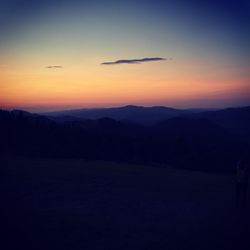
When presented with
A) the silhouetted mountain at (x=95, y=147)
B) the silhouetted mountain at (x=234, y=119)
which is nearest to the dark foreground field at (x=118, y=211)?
the silhouetted mountain at (x=95, y=147)

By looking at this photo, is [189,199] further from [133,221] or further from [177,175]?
[177,175]

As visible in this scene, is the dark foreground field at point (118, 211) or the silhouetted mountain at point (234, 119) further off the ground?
the silhouetted mountain at point (234, 119)

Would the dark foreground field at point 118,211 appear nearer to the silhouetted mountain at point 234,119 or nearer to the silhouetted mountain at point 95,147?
the silhouetted mountain at point 95,147

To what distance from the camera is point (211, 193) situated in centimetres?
1728

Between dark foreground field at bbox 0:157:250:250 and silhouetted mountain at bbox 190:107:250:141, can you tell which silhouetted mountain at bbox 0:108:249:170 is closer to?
dark foreground field at bbox 0:157:250:250

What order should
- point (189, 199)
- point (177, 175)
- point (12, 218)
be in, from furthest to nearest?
point (177, 175), point (189, 199), point (12, 218)

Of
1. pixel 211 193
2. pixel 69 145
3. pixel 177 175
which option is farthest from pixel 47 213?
pixel 69 145

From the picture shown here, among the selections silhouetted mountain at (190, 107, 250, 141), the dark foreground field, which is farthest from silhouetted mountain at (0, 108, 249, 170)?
silhouetted mountain at (190, 107, 250, 141)

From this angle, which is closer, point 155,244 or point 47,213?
point 155,244

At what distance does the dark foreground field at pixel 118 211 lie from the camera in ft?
34.4

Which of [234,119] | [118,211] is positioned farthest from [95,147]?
[234,119]

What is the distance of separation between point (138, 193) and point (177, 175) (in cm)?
590

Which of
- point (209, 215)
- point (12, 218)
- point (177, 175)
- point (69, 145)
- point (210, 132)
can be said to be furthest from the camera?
point (210, 132)

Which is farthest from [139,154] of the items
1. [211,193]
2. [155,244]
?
[155,244]
